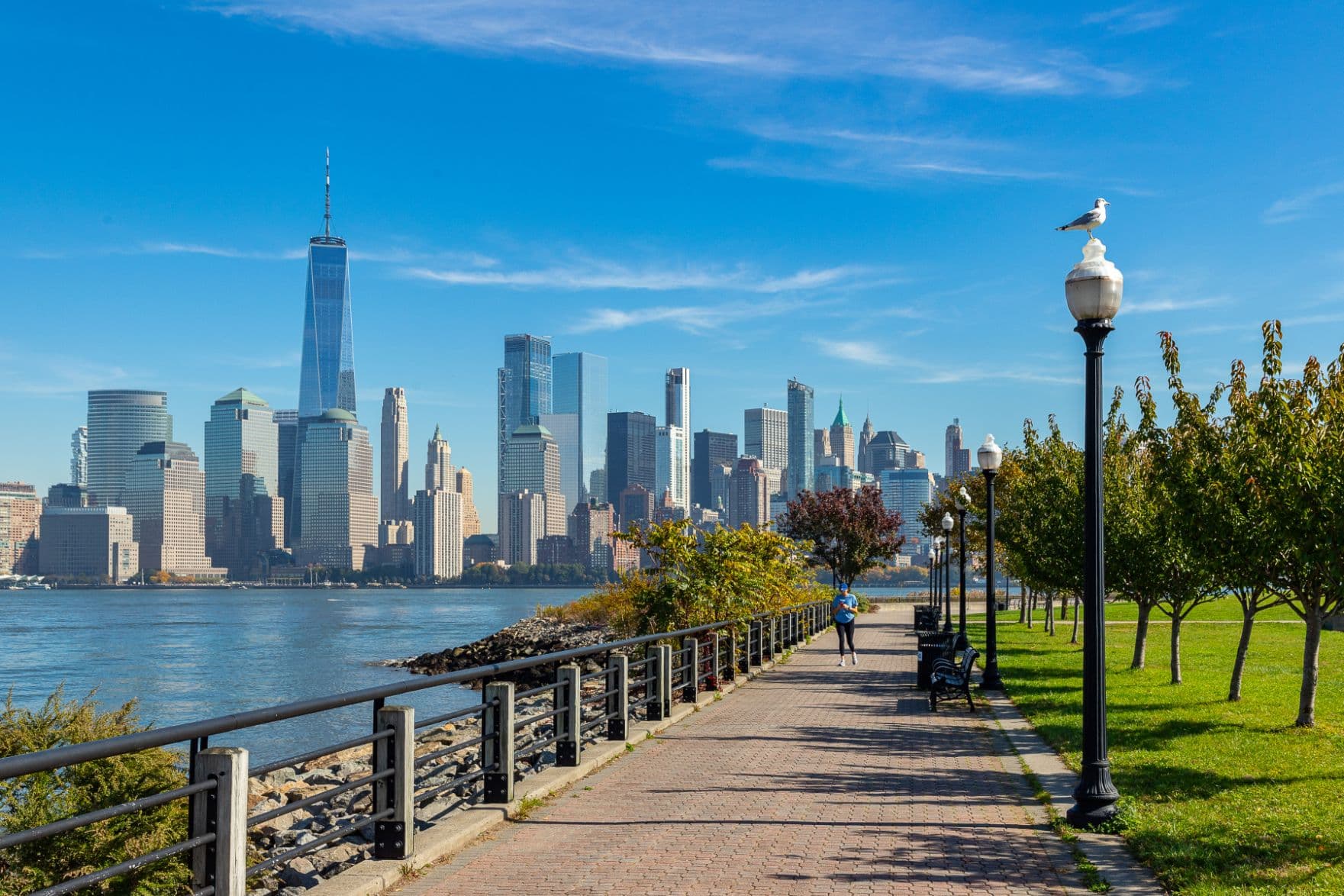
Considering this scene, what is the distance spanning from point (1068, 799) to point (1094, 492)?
105 inches

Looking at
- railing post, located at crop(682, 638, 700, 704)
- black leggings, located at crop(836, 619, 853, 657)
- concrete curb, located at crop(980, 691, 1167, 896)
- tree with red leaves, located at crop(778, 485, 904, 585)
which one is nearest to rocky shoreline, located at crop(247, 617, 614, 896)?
railing post, located at crop(682, 638, 700, 704)

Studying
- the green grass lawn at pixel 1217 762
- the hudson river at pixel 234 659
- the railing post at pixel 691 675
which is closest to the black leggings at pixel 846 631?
the green grass lawn at pixel 1217 762

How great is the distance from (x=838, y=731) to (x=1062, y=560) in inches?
468

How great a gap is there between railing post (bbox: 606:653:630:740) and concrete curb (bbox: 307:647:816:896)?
0.17m

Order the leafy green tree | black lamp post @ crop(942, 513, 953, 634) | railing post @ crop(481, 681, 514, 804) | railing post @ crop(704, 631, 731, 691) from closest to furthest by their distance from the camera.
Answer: the leafy green tree → railing post @ crop(481, 681, 514, 804) → railing post @ crop(704, 631, 731, 691) → black lamp post @ crop(942, 513, 953, 634)

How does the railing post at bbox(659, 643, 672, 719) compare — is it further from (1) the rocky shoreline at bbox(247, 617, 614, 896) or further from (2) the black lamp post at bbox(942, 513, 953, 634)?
(2) the black lamp post at bbox(942, 513, 953, 634)

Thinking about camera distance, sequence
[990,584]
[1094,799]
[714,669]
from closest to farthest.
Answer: [1094,799] → [714,669] → [990,584]

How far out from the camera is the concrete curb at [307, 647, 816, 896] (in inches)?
279

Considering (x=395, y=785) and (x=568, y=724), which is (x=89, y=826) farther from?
(x=568, y=724)

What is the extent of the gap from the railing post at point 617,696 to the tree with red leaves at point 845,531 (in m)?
33.1

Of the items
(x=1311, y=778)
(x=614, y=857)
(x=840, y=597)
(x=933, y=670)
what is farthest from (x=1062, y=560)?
(x=614, y=857)

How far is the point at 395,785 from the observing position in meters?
7.77

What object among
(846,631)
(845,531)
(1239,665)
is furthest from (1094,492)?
(845,531)

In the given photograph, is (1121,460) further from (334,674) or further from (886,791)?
(334,674)
